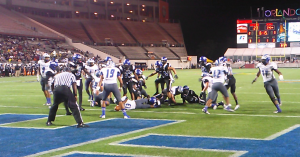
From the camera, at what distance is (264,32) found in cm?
5934

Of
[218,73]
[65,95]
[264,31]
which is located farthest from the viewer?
[264,31]

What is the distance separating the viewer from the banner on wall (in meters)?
80.9

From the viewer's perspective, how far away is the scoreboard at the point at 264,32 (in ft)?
192

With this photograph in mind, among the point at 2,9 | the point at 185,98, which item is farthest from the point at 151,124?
the point at 2,9

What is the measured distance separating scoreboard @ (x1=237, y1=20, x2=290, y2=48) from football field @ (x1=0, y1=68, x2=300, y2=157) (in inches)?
1957

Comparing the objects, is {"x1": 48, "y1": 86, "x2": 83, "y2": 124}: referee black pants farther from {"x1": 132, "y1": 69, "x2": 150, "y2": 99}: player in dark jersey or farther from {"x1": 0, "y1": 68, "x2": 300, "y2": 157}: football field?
{"x1": 132, "y1": 69, "x2": 150, "y2": 99}: player in dark jersey

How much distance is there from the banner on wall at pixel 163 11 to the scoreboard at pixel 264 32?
24.6 meters

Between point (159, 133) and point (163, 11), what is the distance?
7576 centimetres

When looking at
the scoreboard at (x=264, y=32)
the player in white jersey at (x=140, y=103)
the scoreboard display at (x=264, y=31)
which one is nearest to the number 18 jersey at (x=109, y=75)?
the player in white jersey at (x=140, y=103)

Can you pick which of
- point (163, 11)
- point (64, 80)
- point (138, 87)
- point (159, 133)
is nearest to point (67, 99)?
point (64, 80)

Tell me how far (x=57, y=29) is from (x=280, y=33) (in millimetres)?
38477

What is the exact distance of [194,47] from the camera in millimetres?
95375

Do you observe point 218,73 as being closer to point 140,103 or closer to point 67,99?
point 140,103

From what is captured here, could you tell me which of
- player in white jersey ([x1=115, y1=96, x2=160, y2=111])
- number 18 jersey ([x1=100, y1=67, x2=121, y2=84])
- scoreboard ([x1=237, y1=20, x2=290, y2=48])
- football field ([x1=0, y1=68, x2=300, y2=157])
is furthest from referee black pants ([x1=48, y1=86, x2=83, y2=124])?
scoreboard ([x1=237, y1=20, x2=290, y2=48])
